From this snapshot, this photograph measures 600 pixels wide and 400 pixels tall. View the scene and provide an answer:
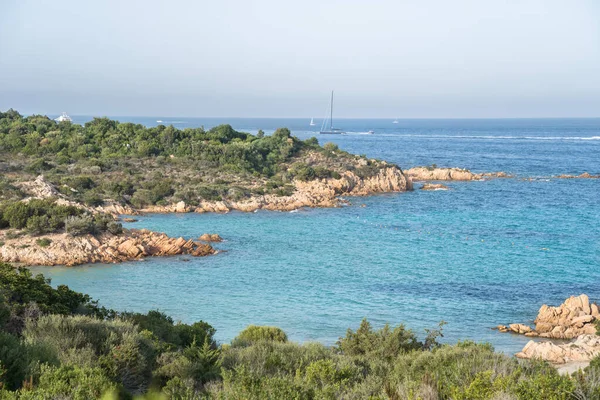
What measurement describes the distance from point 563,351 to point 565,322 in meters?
2.60

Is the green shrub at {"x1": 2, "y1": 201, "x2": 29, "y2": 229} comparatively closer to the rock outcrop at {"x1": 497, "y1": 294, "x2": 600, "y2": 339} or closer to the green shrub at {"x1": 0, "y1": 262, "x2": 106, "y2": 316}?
the green shrub at {"x1": 0, "y1": 262, "x2": 106, "y2": 316}

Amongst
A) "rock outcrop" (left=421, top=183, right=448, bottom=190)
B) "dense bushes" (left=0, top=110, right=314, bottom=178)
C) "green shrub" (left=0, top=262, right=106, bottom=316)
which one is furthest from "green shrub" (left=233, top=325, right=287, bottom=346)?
"rock outcrop" (left=421, top=183, right=448, bottom=190)

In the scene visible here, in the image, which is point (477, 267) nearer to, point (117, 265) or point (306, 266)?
point (306, 266)

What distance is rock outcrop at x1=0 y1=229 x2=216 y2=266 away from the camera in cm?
2384

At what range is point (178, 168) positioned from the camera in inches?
1826

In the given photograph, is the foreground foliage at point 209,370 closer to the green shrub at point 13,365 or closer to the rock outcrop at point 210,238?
the green shrub at point 13,365

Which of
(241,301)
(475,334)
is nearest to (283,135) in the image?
(241,301)

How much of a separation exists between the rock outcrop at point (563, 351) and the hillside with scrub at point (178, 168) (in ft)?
81.3

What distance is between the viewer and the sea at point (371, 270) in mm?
18531

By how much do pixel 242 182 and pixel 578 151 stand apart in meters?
66.0

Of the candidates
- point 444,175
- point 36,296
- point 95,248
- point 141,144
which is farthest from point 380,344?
point 444,175

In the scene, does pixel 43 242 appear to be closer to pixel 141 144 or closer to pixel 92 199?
pixel 92 199

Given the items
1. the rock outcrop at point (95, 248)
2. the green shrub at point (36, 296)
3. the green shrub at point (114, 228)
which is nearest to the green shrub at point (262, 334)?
the green shrub at point (36, 296)

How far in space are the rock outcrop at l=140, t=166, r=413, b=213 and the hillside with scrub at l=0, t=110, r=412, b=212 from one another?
0.07m
